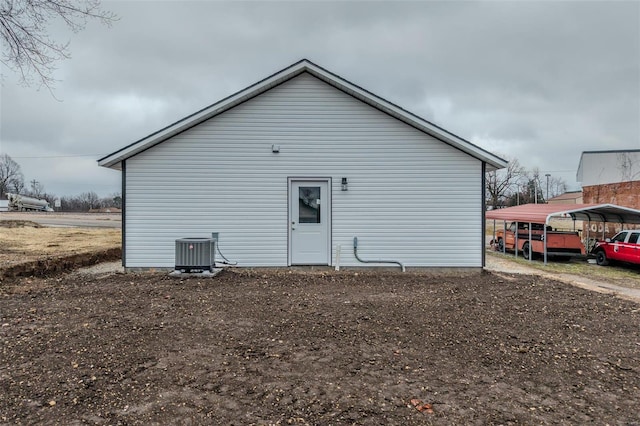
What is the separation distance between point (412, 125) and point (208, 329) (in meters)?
6.87

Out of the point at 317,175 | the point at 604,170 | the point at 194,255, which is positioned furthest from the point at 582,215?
the point at 194,255

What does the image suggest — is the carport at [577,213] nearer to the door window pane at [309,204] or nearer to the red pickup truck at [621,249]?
the red pickup truck at [621,249]

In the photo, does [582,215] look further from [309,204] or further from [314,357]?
[314,357]

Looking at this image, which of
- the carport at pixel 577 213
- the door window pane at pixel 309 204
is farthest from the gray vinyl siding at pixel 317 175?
the carport at pixel 577 213

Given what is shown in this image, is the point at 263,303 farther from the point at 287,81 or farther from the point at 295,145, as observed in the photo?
the point at 287,81

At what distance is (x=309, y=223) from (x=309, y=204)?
1.60ft

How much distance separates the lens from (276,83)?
9.02 meters

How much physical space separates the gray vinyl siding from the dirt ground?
89.6 inches

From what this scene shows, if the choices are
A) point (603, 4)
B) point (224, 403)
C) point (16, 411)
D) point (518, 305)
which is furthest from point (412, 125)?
point (603, 4)

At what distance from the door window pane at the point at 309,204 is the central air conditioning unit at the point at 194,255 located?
7.89ft

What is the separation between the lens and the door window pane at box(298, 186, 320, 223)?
9.21m

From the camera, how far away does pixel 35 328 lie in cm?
469

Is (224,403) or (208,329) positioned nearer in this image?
(224,403)

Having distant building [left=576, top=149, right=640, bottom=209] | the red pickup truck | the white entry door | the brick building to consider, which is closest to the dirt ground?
the white entry door
